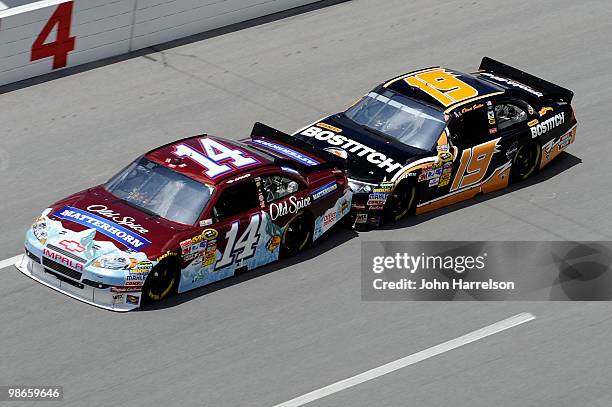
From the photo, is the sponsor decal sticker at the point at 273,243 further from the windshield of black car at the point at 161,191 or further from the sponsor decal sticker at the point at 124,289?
the sponsor decal sticker at the point at 124,289

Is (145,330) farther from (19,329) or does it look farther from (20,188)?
(20,188)

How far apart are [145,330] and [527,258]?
508cm

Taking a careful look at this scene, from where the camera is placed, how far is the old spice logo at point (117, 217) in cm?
1421

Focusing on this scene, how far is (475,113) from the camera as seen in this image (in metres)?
17.4

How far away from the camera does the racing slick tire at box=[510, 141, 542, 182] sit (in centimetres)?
→ 1793

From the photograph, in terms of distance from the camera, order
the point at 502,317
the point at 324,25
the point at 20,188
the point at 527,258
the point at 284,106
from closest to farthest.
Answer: the point at 502,317 → the point at 527,258 → the point at 20,188 → the point at 284,106 → the point at 324,25

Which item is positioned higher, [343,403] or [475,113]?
[475,113]

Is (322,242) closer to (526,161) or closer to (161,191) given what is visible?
(161,191)

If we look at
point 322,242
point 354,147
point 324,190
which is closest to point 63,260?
point 324,190

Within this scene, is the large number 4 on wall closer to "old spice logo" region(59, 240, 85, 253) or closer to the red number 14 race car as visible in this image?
the red number 14 race car

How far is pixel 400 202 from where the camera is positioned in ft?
54.4

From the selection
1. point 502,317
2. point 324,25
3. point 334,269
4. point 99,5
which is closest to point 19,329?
point 334,269

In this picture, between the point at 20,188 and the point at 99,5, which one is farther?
the point at 99,5

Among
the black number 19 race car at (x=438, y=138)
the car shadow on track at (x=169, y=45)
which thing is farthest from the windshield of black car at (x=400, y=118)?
the car shadow on track at (x=169, y=45)
